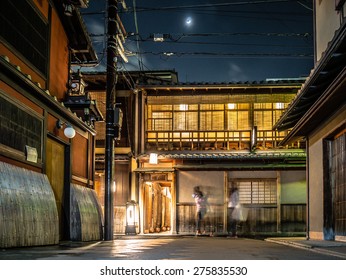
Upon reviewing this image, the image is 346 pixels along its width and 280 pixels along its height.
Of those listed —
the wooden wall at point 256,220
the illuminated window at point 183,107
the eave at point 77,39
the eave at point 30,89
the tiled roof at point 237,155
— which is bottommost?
the wooden wall at point 256,220

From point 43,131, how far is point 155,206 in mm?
19731

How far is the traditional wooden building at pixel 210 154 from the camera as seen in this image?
100 ft

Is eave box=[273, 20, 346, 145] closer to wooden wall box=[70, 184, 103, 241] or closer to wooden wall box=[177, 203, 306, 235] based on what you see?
wooden wall box=[70, 184, 103, 241]

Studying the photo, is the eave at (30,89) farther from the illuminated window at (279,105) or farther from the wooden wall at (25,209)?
the illuminated window at (279,105)

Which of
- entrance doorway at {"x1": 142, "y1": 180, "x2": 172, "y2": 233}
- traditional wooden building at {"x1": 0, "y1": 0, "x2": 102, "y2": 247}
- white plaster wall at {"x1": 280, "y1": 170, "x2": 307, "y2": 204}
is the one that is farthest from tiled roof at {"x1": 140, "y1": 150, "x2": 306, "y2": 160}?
traditional wooden building at {"x1": 0, "y1": 0, "x2": 102, "y2": 247}

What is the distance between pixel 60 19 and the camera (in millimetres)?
19641

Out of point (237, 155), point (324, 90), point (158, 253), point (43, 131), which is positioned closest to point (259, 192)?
point (237, 155)

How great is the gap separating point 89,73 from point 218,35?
10388 mm

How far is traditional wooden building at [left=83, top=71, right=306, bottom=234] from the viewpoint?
3053 centimetres

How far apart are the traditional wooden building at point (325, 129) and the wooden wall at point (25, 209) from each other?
7.59m

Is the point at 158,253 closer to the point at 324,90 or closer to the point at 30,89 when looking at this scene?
the point at 30,89

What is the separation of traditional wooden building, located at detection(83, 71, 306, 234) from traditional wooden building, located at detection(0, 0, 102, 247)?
8.50 meters

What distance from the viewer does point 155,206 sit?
3528 cm

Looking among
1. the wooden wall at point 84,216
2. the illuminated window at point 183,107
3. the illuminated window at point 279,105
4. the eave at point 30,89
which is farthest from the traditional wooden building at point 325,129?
the illuminated window at point 183,107
